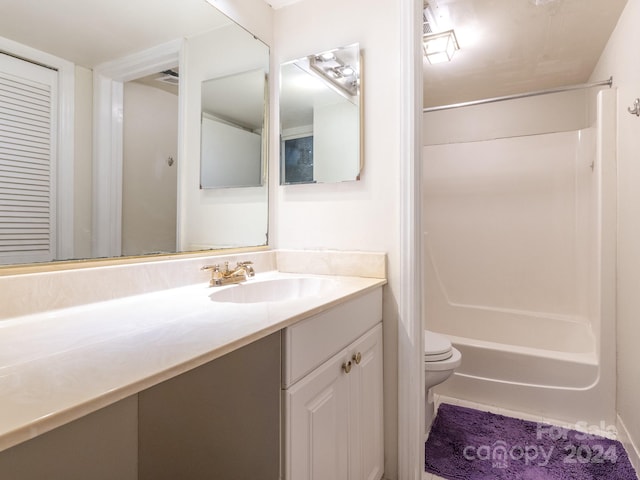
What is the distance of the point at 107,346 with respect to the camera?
629mm

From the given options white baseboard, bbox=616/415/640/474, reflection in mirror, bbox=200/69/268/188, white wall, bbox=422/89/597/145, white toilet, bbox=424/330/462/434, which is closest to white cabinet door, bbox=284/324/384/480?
white toilet, bbox=424/330/462/434

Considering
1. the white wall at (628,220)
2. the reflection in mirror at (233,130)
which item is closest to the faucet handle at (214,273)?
the reflection in mirror at (233,130)

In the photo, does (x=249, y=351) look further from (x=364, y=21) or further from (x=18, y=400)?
(x=364, y=21)

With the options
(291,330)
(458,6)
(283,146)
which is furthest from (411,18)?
(291,330)

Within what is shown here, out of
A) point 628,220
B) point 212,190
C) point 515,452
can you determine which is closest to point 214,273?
point 212,190

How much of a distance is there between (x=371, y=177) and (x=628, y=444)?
67.4 inches

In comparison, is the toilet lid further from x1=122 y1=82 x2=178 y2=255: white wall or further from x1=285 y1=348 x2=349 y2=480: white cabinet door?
x1=122 y1=82 x2=178 y2=255: white wall

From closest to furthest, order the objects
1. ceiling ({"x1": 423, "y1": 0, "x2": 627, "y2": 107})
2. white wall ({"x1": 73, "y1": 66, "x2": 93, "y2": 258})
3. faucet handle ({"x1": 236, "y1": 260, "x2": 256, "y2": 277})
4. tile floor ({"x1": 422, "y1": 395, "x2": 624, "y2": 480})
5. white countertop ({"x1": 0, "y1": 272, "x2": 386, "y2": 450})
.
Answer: white countertop ({"x1": 0, "y1": 272, "x2": 386, "y2": 450})
white wall ({"x1": 73, "y1": 66, "x2": 93, "y2": 258})
faucet handle ({"x1": 236, "y1": 260, "x2": 256, "y2": 277})
ceiling ({"x1": 423, "y1": 0, "x2": 627, "y2": 107})
tile floor ({"x1": 422, "y1": 395, "x2": 624, "y2": 480})

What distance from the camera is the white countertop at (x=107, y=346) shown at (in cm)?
42

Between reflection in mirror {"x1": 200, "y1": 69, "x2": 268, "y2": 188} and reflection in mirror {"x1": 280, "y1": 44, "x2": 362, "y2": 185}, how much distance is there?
11cm

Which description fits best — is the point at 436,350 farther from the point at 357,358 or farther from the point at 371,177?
the point at 371,177

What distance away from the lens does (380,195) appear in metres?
1.45

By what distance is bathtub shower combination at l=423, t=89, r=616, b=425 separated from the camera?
6.23 ft

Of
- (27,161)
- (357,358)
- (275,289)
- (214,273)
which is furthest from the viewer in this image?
(275,289)
